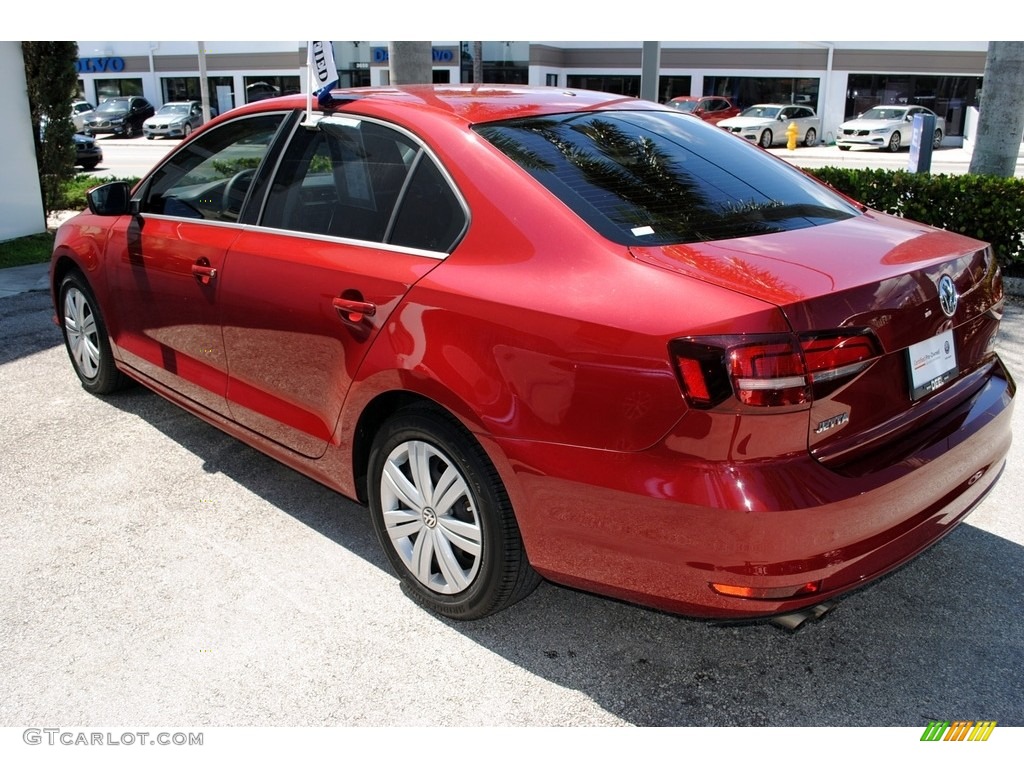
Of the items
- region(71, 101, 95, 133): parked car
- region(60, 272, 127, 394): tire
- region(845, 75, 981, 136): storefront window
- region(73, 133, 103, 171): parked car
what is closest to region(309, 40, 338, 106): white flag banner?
region(60, 272, 127, 394): tire

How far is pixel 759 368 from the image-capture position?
2.27m

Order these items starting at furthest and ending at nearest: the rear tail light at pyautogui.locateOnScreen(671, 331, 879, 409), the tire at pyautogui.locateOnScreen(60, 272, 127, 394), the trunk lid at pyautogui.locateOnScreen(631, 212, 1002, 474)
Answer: the tire at pyautogui.locateOnScreen(60, 272, 127, 394) → the trunk lid at pyautogui.locateOnScreen(631, 212, 1002, 474) → the rear tail light at pyautogui.locateOnScreen(671, 331, 879, 409)

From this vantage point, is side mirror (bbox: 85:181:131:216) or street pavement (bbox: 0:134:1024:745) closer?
street pavement (bbox: 0:134:1024:745)

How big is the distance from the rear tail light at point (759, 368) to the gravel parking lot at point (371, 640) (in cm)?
87

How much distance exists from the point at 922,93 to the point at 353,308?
40214mm

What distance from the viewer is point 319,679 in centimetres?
288

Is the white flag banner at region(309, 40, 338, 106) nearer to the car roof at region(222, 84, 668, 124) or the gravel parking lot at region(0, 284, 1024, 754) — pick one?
the car roof at region(222, 84, 668, 124)

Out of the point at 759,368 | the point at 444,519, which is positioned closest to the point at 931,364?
the point at 759,368

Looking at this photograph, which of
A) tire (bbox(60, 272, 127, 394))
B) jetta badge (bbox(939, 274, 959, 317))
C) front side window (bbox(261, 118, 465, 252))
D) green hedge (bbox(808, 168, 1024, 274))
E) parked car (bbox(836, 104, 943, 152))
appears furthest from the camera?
parked car (bbox(836, 104, 943, 152))

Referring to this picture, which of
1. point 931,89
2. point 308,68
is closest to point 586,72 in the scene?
point 931,89

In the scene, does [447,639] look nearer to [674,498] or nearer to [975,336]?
[674,498]

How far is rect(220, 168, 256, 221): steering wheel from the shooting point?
393cm

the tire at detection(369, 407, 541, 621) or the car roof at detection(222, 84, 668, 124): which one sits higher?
the car roof at detection(222, 84, 668, 124)

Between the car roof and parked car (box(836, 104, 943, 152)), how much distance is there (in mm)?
29461
